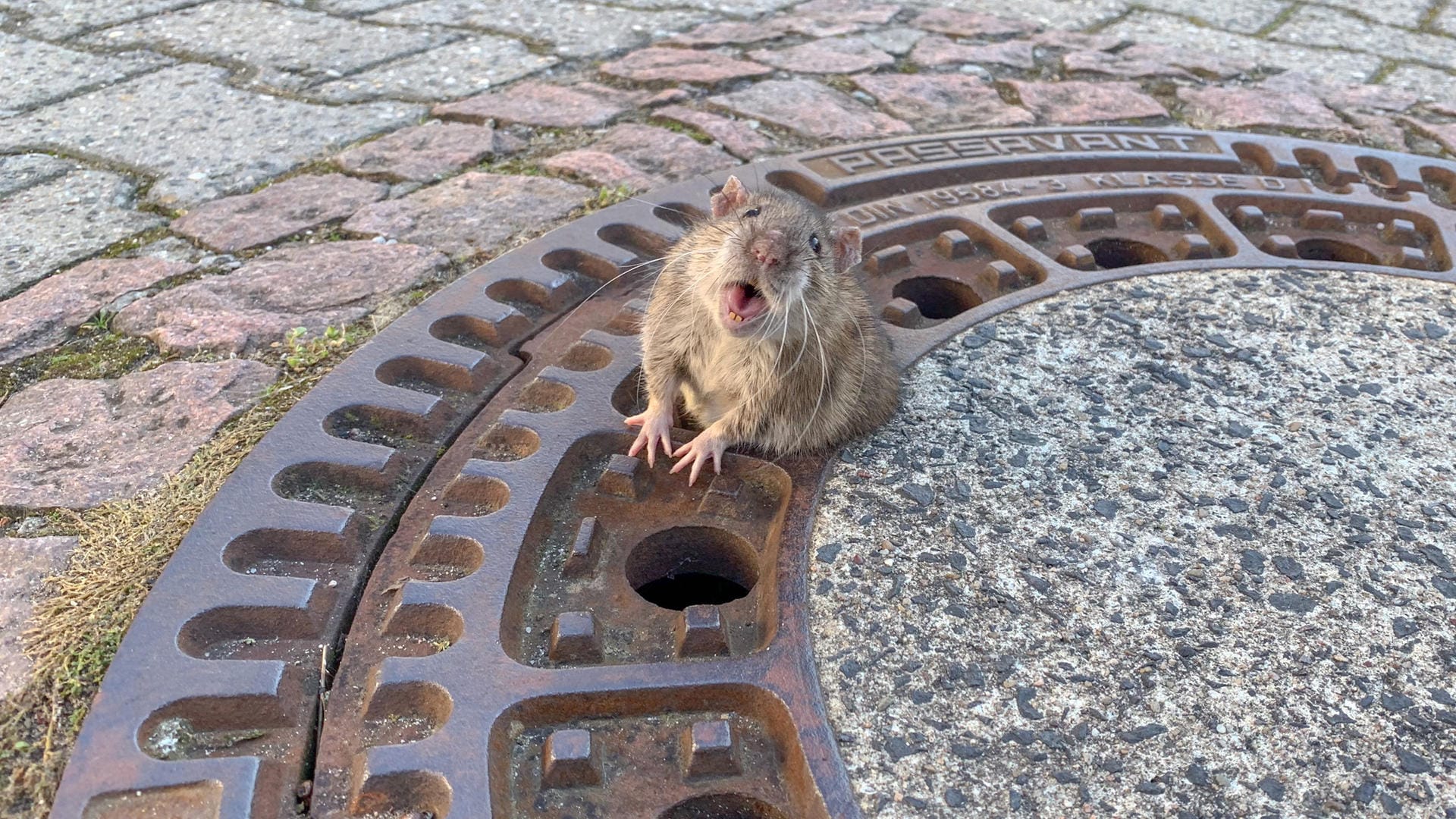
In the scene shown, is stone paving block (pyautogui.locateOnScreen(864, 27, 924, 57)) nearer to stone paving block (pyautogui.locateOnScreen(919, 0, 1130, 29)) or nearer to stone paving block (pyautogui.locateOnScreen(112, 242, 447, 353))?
stone paving block (pyautogui.locateOnScreen(919, 0, 1130, 29))

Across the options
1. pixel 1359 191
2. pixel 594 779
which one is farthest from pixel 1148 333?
pixel 594 779

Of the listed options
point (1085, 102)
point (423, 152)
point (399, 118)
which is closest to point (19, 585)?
point (423, 152)

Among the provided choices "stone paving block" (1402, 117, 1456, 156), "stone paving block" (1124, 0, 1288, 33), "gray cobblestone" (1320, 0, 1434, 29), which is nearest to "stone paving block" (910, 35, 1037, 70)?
"stone paving block" (1124, 0, 1288, 33)

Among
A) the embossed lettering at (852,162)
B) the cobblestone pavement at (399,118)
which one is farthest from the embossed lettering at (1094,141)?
the embossed lettering at (852,162)

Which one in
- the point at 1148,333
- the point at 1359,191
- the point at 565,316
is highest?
the point at 1359,191

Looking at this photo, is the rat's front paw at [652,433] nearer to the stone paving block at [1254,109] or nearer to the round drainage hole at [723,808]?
the round drainage hole at [723,808]

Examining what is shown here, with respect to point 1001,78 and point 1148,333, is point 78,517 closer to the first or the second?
point 1148,333

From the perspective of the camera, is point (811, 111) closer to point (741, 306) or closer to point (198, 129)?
point (741, 306)
